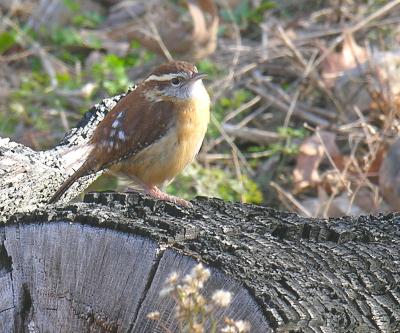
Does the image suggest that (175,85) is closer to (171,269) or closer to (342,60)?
(171,269)

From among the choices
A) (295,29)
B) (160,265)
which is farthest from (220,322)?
(295,29)

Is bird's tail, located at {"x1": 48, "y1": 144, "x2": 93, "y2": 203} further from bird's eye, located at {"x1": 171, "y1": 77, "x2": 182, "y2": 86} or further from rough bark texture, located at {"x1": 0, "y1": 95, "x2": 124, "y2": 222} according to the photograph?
bird's eye, located at {"x1": 171, "y1": 77, "x2": 182, "y2": 86}

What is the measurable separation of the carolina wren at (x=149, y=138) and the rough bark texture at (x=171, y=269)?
131cm

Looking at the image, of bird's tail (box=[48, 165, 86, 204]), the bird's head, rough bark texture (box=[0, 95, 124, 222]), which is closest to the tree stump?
rough bark texture (box=[0, 95, 124, 222])

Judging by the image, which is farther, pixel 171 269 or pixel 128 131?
pixel 128 131

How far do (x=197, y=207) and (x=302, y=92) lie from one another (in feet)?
16.4

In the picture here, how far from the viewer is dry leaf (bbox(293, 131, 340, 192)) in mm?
8305

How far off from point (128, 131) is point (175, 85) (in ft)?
1.62

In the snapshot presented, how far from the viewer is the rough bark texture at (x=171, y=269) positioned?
3.67 metres

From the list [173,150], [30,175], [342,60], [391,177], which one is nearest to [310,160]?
[391,177]

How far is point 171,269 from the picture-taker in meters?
3.76

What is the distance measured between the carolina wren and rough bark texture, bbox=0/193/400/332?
4.31 ft

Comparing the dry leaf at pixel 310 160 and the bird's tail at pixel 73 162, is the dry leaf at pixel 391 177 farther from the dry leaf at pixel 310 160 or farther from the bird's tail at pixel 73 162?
the bird's tail at pixel 73 162

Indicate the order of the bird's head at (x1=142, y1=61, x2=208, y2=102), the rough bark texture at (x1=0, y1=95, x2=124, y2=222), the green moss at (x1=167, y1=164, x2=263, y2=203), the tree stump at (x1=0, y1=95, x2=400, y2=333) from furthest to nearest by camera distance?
1. the green moss at (x1=167, y1=164, x2=263, y2=203)
2. the bird's head at (x1=142, y1=61, x2=208, y2=102)
3. the rough bark texture at (x1=0, y1=95, x2=124, y2=222)
4. the tree stump at (x1=0, y1=95, x2=400, y2=333)
